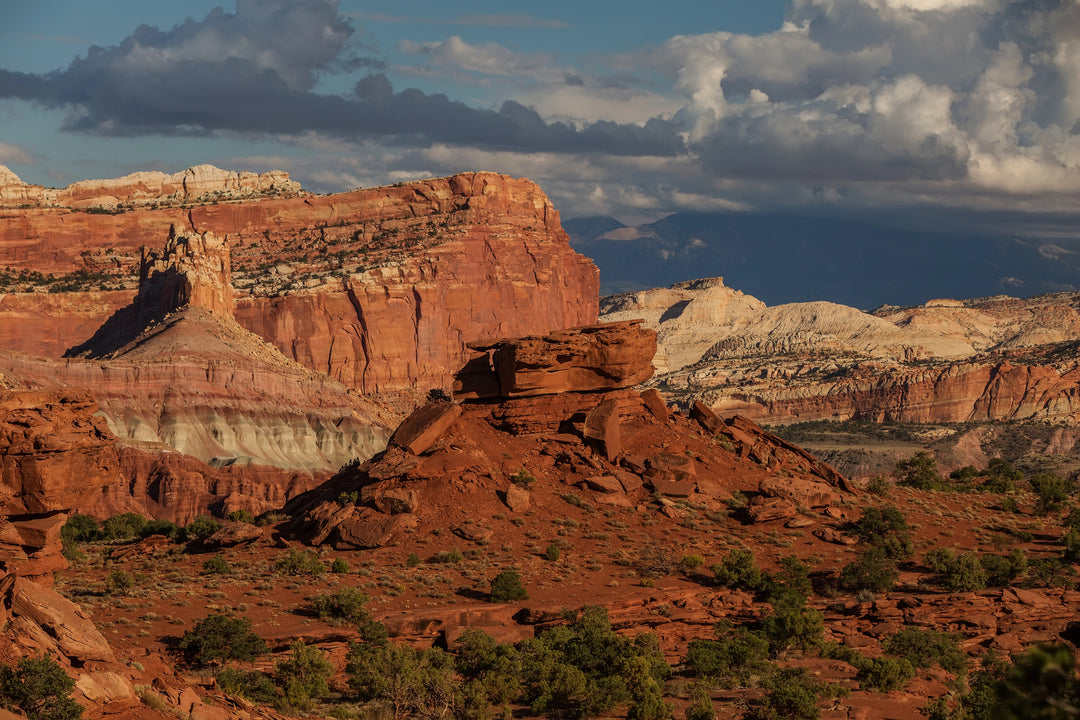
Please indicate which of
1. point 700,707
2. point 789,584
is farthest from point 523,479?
point 700,707

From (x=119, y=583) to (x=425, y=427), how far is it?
1491cm

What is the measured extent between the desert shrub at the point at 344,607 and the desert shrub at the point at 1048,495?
3862 centimetres

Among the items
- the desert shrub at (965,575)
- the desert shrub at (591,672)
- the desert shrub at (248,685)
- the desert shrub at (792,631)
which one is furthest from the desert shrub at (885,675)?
the desert shrub at (248,685)

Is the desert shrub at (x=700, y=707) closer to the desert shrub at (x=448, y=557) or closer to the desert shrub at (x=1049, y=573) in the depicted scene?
the desert shrub at (x=448, y=557)

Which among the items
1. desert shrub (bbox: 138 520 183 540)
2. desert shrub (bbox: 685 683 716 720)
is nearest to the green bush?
desert shrub (bbox: 685 683 716 720)

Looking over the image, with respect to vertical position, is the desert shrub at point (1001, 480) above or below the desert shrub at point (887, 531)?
below

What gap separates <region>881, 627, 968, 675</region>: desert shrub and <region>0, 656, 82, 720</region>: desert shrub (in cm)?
2537

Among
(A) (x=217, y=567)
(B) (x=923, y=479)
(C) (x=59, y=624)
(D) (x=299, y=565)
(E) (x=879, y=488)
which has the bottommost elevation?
(B) (x=923, y=479)

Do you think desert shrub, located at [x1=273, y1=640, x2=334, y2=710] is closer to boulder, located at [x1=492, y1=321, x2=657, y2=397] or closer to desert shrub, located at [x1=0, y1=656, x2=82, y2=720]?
desert shrub, located at [x1=0, y1=656, x2=82, y2=720]

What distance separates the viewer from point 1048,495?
2724 inches

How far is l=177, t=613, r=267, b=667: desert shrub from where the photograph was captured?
3841 centimetres

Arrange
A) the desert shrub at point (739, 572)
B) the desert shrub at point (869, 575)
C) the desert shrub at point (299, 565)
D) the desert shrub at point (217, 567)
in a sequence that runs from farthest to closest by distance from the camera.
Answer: the desert shrub at point (869, 575)
the desert shrub at point (739, 572)
the desert shrub at point (217, 567)
the desert shrub at point (299, 565)

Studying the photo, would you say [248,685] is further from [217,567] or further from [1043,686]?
[1043,686]

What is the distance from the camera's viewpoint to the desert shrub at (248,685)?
34000 millimetres
